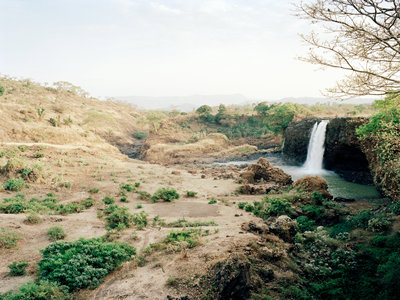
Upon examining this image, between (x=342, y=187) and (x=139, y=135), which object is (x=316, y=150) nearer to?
(x=342, y=187)

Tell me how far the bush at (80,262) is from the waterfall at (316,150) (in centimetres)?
1755

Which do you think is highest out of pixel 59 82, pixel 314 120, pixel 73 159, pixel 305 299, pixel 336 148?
pixel 59 82

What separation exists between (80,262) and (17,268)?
1443mm

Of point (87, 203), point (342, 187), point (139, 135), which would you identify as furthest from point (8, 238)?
point (139, 135)

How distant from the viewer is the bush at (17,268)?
4941mm

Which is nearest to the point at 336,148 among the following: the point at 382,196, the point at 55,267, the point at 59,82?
the point at 382,196

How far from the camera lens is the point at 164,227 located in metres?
7.98

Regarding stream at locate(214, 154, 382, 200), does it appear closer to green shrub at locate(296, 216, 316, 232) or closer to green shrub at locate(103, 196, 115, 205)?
green shrub at locate(296, 216, 316, 232)

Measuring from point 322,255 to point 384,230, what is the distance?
78.1 inches

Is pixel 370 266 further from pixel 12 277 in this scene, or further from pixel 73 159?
pixel 73 159

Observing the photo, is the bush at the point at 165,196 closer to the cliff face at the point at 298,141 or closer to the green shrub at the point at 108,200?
the green shrub at the point at 108,200

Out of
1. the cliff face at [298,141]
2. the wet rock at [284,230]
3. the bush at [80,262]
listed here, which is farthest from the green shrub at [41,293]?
the cliff face at [298,141]

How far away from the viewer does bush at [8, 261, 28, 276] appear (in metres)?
4.94

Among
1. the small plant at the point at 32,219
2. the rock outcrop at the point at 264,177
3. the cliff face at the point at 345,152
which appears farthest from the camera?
the cliff face at the point at 345,152
